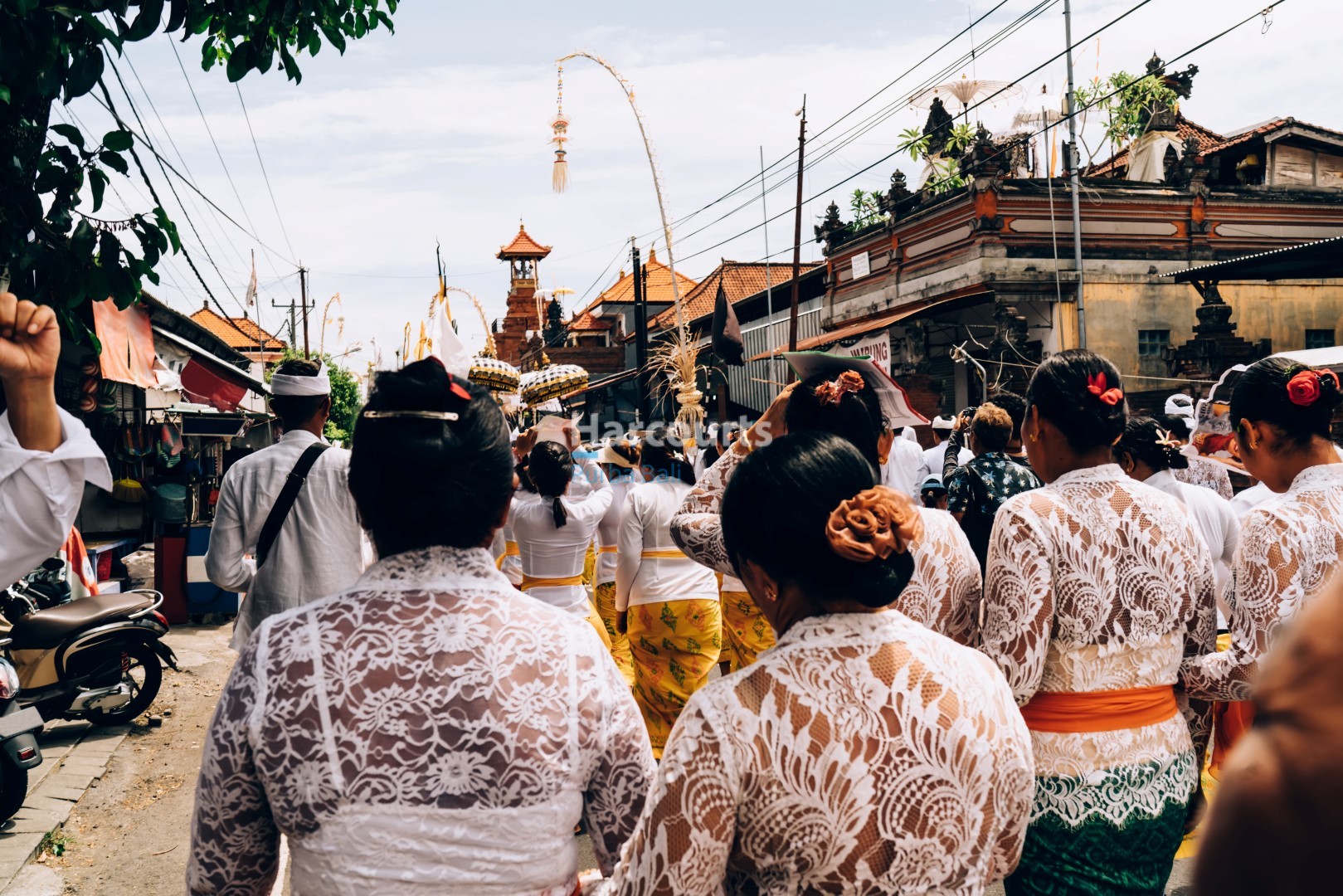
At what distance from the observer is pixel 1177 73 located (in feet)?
68.4

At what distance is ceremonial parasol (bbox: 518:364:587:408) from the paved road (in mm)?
3748

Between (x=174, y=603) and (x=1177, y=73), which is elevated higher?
(x=1177, y=73)

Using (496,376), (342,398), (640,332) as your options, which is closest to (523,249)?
(342,398)

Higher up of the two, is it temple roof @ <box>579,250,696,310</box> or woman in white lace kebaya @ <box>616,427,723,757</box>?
temple roof @ <box>579,250,696,310</box>

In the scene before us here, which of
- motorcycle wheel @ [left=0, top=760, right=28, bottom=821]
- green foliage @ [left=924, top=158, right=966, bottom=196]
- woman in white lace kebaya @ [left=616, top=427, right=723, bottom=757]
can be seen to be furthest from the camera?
green foliage @ [left=924, top=158, right=966, bottom=196]

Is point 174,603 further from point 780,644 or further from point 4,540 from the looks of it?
point 780,644

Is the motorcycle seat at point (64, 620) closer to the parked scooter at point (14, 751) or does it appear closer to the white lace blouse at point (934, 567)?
the parked scooter at point (14, 751)

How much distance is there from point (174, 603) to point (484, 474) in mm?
9827

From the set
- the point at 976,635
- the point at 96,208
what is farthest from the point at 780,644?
the point at 96,208

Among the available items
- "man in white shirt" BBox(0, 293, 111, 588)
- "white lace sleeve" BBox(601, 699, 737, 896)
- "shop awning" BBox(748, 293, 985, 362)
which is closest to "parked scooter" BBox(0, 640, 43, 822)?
"man in white shirt" BBox(0, 293, 111, 588)

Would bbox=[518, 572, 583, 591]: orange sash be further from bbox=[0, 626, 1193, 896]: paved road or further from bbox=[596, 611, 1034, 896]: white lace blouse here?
bbox=[596, 611, 1034, 896]: white lace blouse

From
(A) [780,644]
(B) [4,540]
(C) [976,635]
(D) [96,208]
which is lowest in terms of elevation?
(C) [976,635]

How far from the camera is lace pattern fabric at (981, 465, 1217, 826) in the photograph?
2547mm

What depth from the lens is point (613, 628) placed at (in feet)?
24.6
